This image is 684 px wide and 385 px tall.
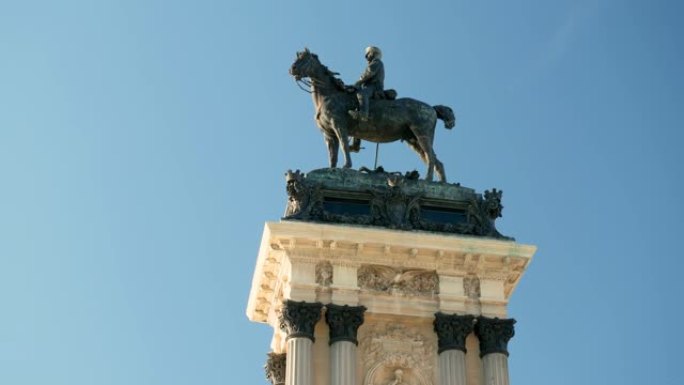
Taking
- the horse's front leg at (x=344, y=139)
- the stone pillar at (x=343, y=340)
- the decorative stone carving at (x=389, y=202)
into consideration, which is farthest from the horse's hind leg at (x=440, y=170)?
the stone pillar at (x=343, y=340)

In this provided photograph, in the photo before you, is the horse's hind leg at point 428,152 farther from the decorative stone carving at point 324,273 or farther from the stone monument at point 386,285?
the decorative stone carving at point 324,273

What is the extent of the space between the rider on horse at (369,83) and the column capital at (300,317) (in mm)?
5993

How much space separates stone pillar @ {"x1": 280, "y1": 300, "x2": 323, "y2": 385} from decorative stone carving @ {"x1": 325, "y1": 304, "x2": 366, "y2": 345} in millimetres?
296

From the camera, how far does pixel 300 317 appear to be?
1305 inches

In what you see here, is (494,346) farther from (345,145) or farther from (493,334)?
(345,145)

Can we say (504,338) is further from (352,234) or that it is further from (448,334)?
(352,234)

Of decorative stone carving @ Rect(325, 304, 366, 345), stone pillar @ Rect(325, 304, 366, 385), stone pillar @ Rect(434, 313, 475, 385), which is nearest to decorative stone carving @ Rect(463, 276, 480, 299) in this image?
stone pillar @ Rect(434, 313, 475, 385)

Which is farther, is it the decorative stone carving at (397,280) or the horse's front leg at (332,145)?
the horse's front leg at (332,145)

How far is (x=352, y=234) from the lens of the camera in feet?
112

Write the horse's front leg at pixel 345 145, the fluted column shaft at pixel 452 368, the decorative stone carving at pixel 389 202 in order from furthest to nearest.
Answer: the horse's front leg at pixel 345 145 < the decorative stone carving at pixel 389 202 < the fluted column shaft at pixel 452 368

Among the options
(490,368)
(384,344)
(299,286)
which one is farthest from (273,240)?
(490,368)

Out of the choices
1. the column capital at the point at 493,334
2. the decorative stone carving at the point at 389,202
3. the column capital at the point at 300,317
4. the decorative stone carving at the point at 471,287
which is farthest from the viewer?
the decorative stone carving at the point at 389,202

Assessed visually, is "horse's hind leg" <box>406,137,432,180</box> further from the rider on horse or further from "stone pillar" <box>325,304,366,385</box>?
"stone pillar" <box>325,304,366,385</box>

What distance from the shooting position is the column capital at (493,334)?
3384 centimetres
